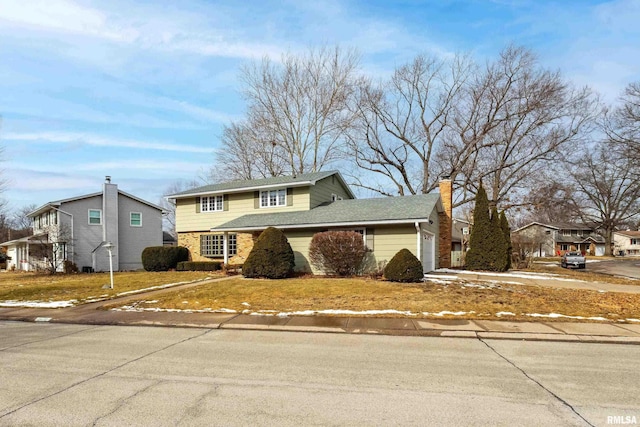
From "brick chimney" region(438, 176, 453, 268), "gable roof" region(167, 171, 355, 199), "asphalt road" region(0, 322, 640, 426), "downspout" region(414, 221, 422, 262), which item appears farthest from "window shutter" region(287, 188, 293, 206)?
"asphalt road" region(0, 322, 640, 426)

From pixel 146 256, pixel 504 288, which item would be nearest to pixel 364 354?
pixel 504 288

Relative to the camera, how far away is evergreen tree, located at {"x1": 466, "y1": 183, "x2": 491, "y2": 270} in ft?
70.2

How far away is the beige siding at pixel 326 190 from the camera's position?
22375mm

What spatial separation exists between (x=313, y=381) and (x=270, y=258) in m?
12.0

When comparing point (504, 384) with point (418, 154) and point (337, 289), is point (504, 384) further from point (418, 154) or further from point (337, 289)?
point (418, 154)

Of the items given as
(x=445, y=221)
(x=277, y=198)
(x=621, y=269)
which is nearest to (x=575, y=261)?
(x=621, y=269)

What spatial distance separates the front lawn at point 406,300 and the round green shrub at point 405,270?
501 mm

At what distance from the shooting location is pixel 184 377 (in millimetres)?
5184

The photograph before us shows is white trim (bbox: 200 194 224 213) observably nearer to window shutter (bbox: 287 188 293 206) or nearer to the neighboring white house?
window shutter (bbox: 287 188 293 206)

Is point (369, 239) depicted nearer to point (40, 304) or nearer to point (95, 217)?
point (40, 304)

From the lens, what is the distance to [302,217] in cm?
2002

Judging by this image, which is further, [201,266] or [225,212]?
[225,212]

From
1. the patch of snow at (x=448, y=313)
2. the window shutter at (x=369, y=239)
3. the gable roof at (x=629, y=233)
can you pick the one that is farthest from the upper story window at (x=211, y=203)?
the gable roof at (x=629, y=233)

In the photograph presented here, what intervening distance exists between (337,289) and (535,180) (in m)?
27.3
